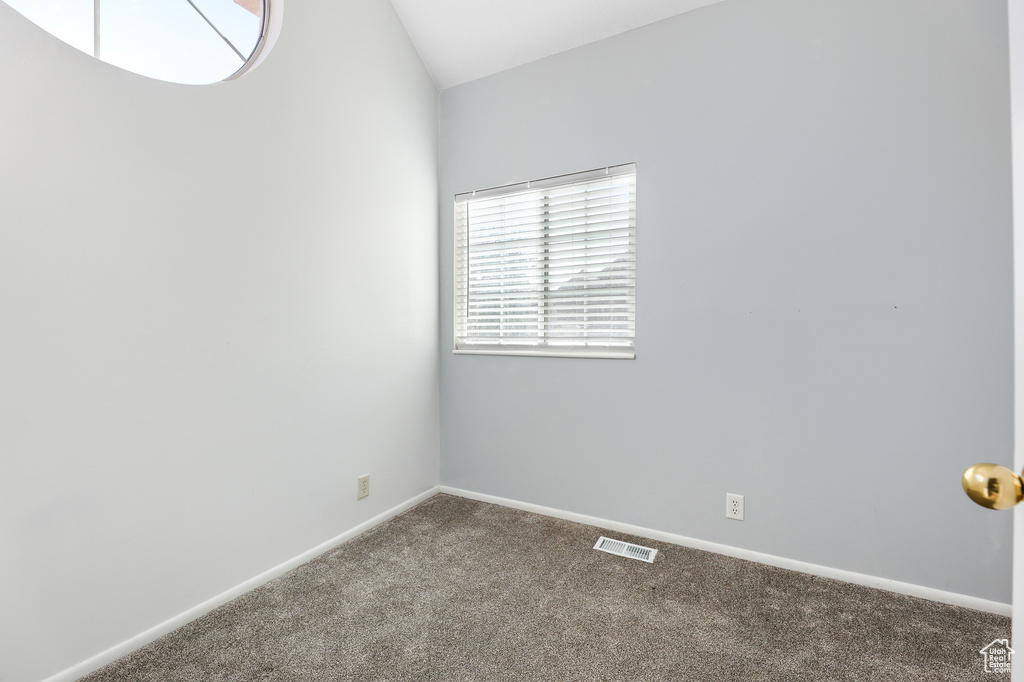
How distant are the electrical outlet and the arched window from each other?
2759 millimetres

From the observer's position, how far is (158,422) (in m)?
1.54

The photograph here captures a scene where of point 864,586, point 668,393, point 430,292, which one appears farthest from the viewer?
point 430,292

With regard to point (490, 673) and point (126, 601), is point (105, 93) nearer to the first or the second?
point (126, 601)

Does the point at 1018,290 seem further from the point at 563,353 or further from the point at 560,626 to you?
the point at 563,353

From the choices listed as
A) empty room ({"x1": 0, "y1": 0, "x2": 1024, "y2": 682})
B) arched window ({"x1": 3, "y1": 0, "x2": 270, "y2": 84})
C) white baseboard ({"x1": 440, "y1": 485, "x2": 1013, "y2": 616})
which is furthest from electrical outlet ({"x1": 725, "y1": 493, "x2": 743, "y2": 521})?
arched window ({"x1": 3, "y1": 0, "x2": 270, "y2": 84})

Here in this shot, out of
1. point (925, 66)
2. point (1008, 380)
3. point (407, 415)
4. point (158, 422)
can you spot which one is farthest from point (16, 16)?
point (1008, 380)

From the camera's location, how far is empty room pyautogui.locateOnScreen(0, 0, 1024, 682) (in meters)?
1.38

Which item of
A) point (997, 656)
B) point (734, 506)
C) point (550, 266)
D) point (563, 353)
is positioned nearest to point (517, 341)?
point (563, 353)

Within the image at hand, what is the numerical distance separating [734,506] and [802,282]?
105cm

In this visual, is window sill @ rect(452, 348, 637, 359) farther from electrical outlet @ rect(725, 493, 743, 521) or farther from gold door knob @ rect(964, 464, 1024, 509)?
gold door knob @ rect(964, 464, 1024, 509)

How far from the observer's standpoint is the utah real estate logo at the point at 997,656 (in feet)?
4.54

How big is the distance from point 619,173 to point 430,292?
1292mm

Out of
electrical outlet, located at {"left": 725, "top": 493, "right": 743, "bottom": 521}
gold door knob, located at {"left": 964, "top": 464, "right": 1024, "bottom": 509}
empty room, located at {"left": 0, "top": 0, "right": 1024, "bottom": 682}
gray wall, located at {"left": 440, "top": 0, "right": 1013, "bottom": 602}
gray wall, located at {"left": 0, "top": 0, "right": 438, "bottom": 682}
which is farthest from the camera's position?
electrical outlet, located at {"left": 725, "top": 493, "right": 743, "bottom": 521}

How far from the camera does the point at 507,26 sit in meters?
2.40
